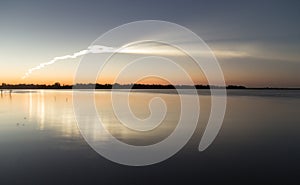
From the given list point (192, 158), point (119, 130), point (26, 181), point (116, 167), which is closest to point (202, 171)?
point (192, 158)

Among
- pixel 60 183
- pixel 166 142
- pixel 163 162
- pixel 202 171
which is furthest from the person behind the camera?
pixel 166 142

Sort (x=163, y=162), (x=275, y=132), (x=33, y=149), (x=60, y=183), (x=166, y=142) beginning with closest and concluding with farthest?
(x=60, y=183) < (x=163, y=162) < (x=33, y=149) < (x=166, y=142) < (x=275, y=132)

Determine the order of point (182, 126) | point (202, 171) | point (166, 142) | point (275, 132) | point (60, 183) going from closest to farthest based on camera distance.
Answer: point (60, 183) → point (202, 171) → point (166, 142) → point (275, 132) → point (182, 126)

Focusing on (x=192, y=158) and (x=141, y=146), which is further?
(x=141, y=146)

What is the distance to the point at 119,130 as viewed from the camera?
1975cm

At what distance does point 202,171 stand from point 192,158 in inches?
72.7

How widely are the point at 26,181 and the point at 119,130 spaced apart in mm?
10249

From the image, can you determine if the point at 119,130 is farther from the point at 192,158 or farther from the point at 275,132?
the point at 275,132

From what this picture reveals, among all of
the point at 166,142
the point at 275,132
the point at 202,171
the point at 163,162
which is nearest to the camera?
the point at 202,171

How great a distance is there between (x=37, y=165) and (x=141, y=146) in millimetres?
4977

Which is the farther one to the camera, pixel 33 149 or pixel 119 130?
pixel 119 130

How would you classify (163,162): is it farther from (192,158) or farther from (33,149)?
(33,149)

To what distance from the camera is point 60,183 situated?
9477 mm

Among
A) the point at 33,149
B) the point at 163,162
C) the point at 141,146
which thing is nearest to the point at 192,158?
the point at 163,162
